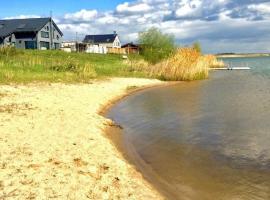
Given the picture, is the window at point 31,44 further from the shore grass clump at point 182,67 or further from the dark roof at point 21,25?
the shore grass clump at point 182,67

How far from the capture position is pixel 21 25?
3514 inches

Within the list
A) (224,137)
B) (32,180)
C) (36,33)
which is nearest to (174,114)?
(224,137)

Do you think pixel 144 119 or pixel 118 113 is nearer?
pixel 144 119

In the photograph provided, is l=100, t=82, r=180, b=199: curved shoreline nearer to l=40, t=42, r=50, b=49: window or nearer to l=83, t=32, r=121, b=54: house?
l=40, t=42, r=50, b=49: window

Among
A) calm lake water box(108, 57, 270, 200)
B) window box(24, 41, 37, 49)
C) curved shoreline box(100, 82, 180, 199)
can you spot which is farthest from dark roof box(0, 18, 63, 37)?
curved shoreline box(100, 82, 180, 199)

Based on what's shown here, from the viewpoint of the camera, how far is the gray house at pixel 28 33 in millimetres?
86650

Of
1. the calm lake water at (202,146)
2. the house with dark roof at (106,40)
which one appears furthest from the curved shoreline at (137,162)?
the house with dark roof at (106,40)

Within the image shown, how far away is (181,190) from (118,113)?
12621 millimetres

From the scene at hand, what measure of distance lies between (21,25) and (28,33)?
3337mm

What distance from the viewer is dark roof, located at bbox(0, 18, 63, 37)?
8714cm

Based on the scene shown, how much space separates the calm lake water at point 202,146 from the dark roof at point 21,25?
66269 mm

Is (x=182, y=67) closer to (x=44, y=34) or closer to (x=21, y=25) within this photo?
(x=44, y=34)

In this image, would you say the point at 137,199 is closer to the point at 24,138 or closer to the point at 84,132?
the point at 24,138

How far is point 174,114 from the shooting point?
70.3ft
